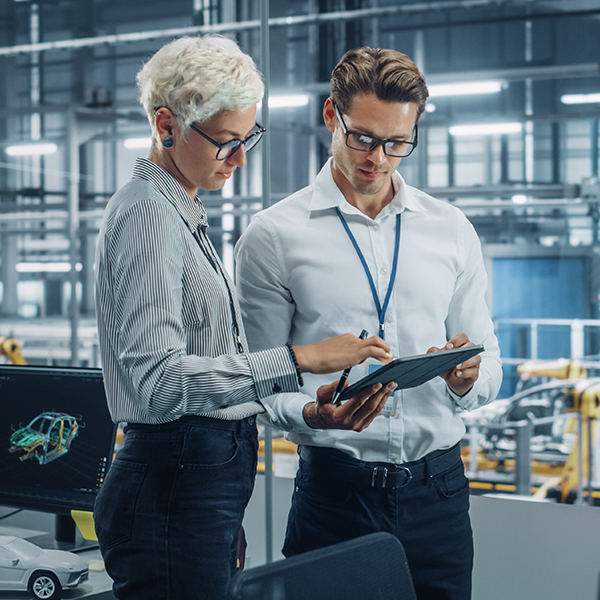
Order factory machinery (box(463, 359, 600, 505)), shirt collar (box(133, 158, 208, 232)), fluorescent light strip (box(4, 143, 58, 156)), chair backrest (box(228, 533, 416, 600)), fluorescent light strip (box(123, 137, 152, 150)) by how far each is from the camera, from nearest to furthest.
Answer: chair backrest (box(228, 533, 416, 600)) < shirt collar (box(133, 158, 208, 232)) < factory machinery (box(463, 359, 600, 505)) < fluorescent light strip (box(4, 143, 58, 156)) < fluorescent light strip (box(123, 137, 152, 150))

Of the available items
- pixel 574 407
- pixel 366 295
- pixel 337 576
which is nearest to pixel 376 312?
pixel 366 295

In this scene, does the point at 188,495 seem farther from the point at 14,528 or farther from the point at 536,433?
the point at 536,433

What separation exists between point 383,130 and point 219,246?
368 inches

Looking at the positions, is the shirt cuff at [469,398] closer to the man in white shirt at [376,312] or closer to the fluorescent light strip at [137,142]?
the man in white shirt at [376,312]

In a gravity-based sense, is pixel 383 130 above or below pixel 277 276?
above

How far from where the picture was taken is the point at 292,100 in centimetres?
710

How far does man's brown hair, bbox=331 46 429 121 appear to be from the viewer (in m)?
1.19

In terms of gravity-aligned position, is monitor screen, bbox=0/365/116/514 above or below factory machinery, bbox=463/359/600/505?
above

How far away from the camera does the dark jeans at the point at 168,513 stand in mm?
911

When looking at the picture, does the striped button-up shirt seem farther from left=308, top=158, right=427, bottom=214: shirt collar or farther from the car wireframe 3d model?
the car wireframe 3d model

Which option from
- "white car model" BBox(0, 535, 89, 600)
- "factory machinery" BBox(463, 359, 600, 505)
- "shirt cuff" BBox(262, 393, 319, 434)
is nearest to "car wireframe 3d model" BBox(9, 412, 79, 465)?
"white car model" BBox(0, 535, 89, 600)

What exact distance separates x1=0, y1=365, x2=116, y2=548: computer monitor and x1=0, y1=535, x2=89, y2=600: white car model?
9.1 inches

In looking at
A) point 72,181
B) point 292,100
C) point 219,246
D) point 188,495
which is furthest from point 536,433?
point 188,495

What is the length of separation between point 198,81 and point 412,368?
517 millimetres
